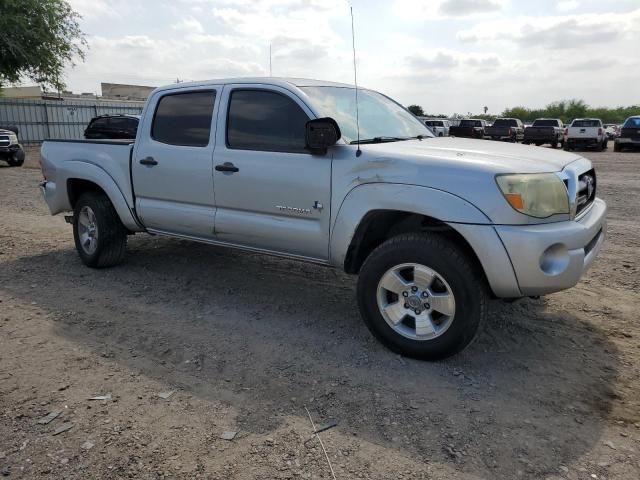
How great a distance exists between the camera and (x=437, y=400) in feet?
10.3

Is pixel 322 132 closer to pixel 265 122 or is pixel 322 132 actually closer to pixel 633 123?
pixel 265 122

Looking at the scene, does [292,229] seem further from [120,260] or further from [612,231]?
[612,231]

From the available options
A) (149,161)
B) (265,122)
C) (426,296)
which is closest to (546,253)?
(426,296)

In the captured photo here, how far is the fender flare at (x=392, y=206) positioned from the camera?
332 centimetres

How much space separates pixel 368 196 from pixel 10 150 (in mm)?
16867

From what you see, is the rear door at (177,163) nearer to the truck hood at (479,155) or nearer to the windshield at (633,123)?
the truck hood at (479,155)

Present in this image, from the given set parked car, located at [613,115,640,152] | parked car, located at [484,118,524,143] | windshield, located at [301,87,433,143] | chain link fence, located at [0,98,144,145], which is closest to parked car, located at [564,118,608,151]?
parked car, located at [613,115,640,152]

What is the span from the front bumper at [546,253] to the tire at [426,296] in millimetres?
298

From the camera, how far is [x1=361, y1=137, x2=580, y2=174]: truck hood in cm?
334

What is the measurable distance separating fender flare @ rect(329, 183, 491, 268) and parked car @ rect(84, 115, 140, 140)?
14811 mm

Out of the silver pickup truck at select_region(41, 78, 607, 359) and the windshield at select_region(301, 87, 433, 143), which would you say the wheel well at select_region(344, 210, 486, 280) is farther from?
the windshield at select_region(301, 87, 433, 143)

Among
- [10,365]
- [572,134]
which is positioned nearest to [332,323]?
[10,365]

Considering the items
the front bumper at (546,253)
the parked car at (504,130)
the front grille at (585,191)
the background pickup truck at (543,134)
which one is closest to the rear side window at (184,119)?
the front bumper at (546,253)

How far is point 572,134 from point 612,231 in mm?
21823
